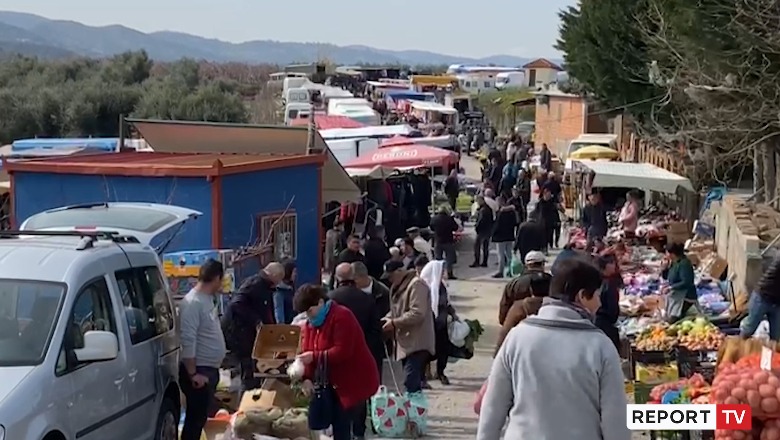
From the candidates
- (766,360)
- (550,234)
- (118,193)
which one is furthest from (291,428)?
(550,234)

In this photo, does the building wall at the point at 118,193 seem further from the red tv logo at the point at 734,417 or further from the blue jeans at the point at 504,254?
the red tv logo at the point at 734,417

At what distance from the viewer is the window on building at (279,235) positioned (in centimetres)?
1448

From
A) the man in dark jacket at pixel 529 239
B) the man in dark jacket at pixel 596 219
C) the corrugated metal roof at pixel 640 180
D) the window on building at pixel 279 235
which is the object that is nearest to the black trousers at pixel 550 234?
the man in dark jacket at pixel 596 219

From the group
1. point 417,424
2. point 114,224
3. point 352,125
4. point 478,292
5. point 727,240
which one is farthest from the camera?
point 352,125

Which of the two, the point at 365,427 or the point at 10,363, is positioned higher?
the point at 10,363

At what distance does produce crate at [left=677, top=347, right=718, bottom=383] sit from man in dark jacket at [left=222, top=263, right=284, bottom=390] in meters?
3.59

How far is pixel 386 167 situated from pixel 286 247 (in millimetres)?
7062

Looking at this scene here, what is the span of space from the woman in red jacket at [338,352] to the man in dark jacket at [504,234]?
38.1ft

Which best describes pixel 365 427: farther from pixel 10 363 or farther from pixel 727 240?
pixel 727 240

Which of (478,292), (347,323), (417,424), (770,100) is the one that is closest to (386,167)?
(478,292)

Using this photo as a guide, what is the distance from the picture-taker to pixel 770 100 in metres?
13.7

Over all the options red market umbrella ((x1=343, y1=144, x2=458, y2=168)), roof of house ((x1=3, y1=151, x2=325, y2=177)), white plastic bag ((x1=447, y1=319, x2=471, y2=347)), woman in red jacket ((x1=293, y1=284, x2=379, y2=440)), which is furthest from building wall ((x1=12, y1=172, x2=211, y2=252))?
red market umbrella ((x1=343, y1=144, x2=458, y2=168))

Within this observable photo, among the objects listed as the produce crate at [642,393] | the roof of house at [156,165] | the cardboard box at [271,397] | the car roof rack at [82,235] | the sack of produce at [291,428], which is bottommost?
the sack of produce at [291,428]

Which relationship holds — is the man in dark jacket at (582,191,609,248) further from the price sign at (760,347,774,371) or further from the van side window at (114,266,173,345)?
the price sign at (760,347,774,371)
